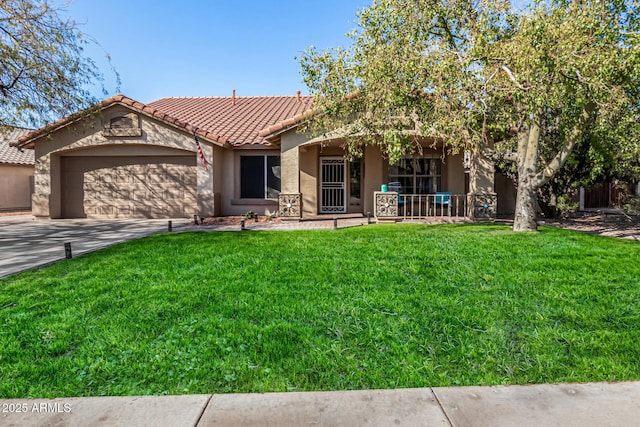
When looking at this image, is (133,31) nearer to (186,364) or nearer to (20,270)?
(20,270)

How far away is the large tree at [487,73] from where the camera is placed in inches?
255

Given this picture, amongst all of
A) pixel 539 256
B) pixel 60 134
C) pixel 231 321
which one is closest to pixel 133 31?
pixel 60 134

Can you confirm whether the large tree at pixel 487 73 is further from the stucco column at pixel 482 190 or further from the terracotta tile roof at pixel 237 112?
the terracotta tile roof at pixel 237 112

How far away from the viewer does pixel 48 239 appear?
384 inches

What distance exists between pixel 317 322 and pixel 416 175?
12.7 metres

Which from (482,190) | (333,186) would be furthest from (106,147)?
(482,190)

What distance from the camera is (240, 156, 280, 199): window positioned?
15.5 m

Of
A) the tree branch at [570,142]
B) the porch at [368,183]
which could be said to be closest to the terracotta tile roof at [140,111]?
the porch at [368,183]

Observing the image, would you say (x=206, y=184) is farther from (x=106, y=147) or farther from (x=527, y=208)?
(x=527, y=208)

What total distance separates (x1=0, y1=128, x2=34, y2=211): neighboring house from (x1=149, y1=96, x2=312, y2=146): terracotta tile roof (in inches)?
363

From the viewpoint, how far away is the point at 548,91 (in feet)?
22.8

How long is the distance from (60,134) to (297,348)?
53.4ft

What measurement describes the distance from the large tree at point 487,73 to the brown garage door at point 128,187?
7653 millimetres

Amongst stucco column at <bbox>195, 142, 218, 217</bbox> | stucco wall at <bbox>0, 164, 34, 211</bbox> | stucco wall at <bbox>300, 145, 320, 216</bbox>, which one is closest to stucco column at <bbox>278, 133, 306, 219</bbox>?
stucco wall at <bbox>300, 145, 320, 216</bbox>
